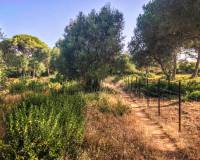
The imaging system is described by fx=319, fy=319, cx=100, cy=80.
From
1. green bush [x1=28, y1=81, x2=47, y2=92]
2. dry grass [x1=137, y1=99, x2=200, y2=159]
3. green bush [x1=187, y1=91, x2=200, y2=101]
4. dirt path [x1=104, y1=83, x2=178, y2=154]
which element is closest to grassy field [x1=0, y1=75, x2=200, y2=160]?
dry grass [x1=137, y1=99, x2=200, y2=159]

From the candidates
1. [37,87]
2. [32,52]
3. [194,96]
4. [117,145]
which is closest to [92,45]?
[37,87]

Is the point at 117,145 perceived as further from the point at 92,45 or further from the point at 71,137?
the point at 92,45

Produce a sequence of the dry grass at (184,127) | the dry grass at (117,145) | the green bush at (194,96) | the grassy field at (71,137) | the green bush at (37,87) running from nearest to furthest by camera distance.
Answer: the grassy field at (71,137)
the dry grass at (117,145)
the dry grass at (184,127)
the green bush at (37,87)
the green bush at (194,96)

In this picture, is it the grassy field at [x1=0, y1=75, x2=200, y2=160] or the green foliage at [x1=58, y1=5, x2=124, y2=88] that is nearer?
the grassy field at [x1=0, y1=75, x2=200, y2=160]

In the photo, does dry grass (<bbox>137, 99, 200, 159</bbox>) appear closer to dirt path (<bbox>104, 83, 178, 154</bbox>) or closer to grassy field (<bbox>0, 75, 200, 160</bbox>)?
grassy field (<bbox>0, 75, 200, 160</bbox>)

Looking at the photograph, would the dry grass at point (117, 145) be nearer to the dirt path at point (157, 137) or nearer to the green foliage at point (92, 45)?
the dirt path at point (157, 137)

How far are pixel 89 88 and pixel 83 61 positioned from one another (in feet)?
8.55

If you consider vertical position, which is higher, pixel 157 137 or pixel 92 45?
pixel 92 45

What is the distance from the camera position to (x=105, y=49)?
93.7ft

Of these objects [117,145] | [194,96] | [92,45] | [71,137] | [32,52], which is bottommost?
[194,96]

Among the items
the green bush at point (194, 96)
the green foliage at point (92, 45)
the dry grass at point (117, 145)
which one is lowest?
the green bush at point (194, 96)

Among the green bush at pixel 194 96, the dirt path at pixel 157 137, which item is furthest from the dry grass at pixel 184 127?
the green bush at pixel 194 96

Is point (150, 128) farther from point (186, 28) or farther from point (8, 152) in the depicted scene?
point (8, 152)

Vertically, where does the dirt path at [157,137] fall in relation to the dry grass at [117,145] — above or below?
below
